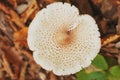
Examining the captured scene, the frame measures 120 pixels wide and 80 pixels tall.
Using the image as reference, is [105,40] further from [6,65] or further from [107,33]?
[6,65]

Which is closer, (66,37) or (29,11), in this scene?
(66,37)

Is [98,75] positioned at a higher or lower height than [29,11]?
lower

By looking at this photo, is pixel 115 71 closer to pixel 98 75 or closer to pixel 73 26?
pixel 98 75

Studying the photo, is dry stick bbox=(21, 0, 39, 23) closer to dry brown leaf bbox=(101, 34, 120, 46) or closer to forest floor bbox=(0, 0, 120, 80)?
forest floor bbox=(0, 0, 120, 80)

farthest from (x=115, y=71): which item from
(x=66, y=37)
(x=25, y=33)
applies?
(x=25, y=33)

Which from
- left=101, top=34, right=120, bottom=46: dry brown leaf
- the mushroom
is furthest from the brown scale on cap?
left=101, top=34, right=120, bottom=46: dry brown leaf

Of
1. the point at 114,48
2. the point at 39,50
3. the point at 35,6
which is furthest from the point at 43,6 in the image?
the point at 114,48
